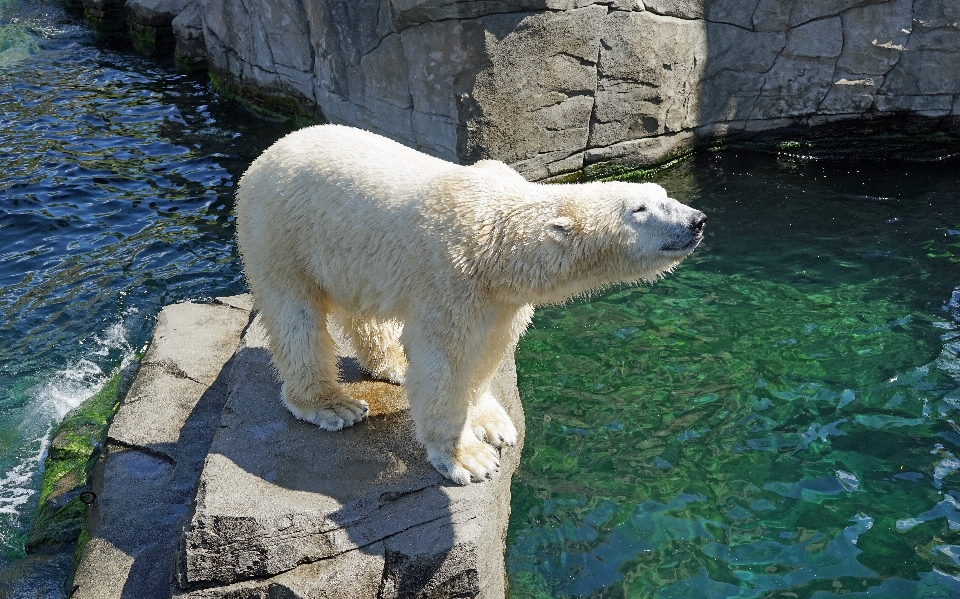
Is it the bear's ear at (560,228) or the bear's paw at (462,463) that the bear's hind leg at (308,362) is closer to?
the bear's paw at (462,463)

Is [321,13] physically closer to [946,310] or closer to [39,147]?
[39,147]

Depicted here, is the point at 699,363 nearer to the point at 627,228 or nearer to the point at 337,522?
the point at 627,228

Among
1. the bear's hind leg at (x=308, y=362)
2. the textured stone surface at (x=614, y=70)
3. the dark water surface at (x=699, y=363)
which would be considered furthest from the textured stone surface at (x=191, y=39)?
the bear's hind leg at (x=308, y=362)

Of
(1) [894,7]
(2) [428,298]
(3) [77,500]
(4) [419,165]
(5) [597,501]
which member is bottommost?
(3) [77,500]

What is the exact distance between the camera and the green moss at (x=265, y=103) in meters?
11.9

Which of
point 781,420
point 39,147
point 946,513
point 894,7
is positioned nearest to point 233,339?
point 781,420

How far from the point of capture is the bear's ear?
13.5ft

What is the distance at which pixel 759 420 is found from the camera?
6012 mm

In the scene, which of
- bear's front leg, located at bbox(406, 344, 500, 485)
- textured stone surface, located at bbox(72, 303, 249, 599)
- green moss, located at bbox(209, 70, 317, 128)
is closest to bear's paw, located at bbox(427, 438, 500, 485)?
bear's front leg, located at bbox(406, 344, 500, 485)

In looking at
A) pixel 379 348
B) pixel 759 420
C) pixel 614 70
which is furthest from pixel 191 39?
pixel 759 420

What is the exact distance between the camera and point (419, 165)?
463 cm

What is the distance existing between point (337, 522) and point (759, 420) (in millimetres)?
3178

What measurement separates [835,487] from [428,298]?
9.76 feet

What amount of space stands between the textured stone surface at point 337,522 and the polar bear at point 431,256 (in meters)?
0.20
